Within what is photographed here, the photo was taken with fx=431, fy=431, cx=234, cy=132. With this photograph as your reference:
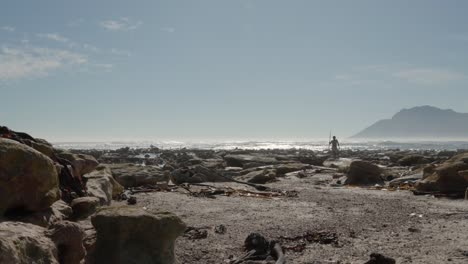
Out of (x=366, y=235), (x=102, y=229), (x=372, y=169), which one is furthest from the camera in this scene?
(x=372, y=169)

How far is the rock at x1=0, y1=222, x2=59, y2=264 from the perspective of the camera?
3.66 m

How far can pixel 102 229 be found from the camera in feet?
17.9

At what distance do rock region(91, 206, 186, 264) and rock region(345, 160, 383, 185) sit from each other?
1429 cm

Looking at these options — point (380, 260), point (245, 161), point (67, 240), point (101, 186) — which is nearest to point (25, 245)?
point (67, 240)

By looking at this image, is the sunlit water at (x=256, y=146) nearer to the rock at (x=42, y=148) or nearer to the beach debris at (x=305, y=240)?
the beach debris at (x=305, y=240)

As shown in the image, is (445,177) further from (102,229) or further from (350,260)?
(102,229)

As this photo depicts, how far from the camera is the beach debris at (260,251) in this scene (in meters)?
6.46

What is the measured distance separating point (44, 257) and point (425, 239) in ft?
21.7

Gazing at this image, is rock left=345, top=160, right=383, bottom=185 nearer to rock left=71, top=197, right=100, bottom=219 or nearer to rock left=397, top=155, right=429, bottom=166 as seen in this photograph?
rock left=397, top=155, right=429, bottom=166

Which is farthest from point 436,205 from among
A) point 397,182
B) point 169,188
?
point 169,188

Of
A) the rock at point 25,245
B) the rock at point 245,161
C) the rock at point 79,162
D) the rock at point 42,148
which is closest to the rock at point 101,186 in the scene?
the rock at point 79,162

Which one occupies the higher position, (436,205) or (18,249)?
(18,249)

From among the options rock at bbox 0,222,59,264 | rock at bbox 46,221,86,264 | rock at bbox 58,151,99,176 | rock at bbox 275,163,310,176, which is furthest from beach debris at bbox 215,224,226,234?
rock at bbox 275,163,310,176

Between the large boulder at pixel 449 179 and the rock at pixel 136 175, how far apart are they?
950 centimetres
